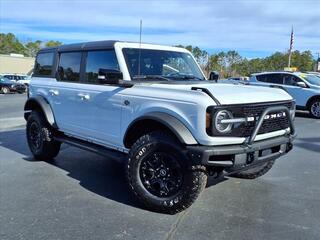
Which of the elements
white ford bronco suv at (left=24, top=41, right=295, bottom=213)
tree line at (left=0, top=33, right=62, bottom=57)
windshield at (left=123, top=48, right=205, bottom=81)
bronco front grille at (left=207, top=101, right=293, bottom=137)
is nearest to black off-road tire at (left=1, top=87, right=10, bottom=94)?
white ford bronco suv at (left=24, top=41, right=295, bottom=213)

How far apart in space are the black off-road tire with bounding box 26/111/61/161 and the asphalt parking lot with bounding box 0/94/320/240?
177 millimetres

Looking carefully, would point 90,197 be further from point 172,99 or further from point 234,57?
point 234,57

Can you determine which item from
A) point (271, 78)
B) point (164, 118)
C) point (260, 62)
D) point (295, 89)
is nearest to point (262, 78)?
point (271, 78)

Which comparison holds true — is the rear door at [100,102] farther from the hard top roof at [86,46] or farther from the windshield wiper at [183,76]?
the windshield wiper at [183,76]

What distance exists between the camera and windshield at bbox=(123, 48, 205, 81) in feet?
18.5

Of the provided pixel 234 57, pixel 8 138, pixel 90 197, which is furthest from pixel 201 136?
pixel 234 57

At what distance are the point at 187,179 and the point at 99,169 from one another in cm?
261

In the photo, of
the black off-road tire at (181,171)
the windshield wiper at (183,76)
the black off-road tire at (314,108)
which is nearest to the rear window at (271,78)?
the black off-road tire at (314,108)

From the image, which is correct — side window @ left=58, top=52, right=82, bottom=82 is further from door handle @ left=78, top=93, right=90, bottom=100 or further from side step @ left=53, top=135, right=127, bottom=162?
side step @ left=53, top=135, right=127, bottom=162

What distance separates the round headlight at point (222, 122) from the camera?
4.37m

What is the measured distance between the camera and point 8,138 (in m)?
9.59

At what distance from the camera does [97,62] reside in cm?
605

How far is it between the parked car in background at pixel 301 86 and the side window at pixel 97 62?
10.2m

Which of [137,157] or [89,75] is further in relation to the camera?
[89,75]
